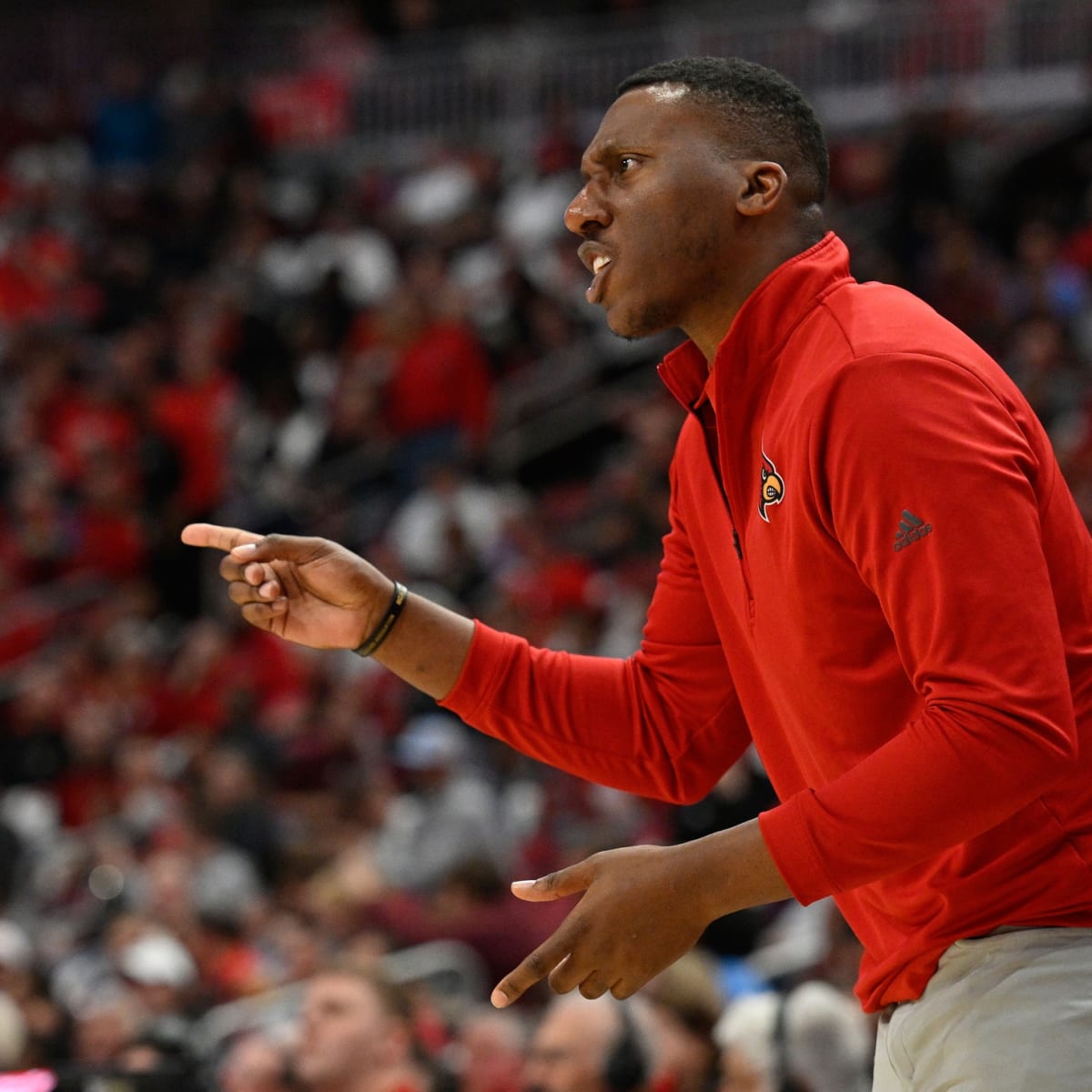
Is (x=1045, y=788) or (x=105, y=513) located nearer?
(x=1045, y=788)

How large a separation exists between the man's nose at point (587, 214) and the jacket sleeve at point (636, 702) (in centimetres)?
51

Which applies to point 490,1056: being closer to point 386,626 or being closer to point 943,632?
point 386,626

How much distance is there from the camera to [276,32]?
50.3 ft

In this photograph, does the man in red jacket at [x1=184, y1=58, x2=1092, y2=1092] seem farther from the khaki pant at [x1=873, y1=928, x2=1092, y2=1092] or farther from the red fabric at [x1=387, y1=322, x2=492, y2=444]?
A: the red fabric at [x1=387, y1=322, x2=492, y2=444]

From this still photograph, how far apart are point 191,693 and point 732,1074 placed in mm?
5659

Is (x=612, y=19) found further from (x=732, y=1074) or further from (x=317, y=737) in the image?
(x=732, y=1074)

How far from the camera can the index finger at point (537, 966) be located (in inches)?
77.7

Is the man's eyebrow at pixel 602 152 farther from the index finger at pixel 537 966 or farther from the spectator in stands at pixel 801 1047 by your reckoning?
the spectator in stands at pixel 801 1047

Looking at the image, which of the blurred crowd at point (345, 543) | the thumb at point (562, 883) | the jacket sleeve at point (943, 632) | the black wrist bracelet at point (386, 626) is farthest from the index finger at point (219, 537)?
the blurred crowd at point (345, 543)

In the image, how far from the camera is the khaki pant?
2.07 metres

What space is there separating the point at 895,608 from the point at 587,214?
0.74 meters

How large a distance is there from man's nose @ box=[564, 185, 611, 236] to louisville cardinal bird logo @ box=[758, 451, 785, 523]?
0.41m

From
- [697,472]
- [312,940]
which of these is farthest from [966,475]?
[312,940]

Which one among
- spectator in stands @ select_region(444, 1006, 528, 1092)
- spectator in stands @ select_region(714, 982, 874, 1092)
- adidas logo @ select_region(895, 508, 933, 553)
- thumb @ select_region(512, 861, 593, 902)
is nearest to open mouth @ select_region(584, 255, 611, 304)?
adidas logo @ select_region(895, 508, 933, 553)
